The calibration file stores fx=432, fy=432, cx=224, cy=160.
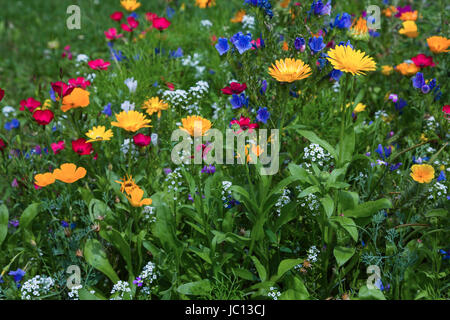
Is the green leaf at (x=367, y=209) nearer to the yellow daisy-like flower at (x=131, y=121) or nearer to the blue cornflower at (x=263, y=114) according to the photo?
the blue cornflower at (x=263, y=114)

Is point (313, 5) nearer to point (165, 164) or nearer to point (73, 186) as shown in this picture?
point (165, 164)

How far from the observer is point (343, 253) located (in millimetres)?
1567

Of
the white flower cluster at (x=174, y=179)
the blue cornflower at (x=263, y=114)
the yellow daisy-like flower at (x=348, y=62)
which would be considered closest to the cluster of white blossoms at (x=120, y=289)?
the white flower cluster at (x=174, y=179)

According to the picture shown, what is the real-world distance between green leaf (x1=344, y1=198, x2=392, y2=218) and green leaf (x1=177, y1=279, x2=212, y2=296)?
0.58m

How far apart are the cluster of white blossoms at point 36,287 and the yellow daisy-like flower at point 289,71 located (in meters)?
1.20

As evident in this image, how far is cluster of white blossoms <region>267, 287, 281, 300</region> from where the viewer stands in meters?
1.60

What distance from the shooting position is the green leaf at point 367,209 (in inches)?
59.4

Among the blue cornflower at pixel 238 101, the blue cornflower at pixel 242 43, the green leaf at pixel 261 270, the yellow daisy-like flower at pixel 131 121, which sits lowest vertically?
the green leaf at pixel 261 270

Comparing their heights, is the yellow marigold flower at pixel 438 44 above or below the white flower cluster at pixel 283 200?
above

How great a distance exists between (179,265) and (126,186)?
385 mm

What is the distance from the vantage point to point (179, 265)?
1.75 metres

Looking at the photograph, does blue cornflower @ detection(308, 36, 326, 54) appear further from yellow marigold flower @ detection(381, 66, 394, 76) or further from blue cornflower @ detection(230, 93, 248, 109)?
yellow marigold flower @ detection(381, 66, 394, 76)

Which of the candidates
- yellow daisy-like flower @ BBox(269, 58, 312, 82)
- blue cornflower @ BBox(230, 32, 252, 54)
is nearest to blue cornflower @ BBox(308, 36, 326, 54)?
yellow daisy-like flower @ BBox(269, 58, 312, 82)

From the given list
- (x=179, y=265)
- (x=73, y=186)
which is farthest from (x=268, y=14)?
(x=73, y=186)
